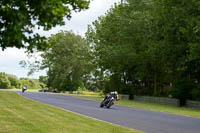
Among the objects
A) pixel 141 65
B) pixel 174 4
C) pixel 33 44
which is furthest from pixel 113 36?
pixel 33 44

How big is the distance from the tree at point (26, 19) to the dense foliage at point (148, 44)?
85.8 ft

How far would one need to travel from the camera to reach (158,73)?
174 feet

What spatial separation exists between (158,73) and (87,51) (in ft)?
45.3

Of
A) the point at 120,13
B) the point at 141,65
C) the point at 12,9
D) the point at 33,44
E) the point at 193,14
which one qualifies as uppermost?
the point at 120,13

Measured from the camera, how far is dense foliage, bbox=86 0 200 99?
3628 centimetres

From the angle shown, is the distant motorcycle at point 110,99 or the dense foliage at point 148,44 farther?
the dense foliage at point 148,44

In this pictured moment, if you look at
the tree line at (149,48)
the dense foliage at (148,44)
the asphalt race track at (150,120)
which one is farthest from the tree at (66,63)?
the asphalt race track at (150,120)

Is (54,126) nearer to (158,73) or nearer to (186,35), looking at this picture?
(186,35)

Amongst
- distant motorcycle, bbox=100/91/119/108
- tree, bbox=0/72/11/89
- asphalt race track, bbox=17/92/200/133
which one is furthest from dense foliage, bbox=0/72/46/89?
asphalt race track, bbox=17/92/200/133

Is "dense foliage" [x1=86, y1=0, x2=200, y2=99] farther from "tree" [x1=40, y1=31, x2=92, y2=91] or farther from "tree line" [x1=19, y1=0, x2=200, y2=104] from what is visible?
"tree" [x1=40, y1=31, x2=92, y2=91]

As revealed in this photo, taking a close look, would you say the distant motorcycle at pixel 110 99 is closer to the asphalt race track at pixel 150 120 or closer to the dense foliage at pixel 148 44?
the asphalt race track at pixel 150 120

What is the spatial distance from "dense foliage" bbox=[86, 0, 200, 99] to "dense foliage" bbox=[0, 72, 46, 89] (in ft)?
258

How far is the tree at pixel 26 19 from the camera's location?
20.7 ft

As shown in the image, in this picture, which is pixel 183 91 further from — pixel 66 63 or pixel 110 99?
pixel 66 63
